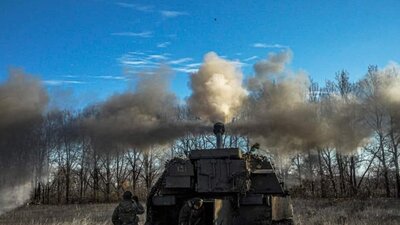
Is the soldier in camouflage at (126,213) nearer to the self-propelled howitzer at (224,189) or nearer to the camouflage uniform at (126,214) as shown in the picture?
the camouflage uniform at (126,214)

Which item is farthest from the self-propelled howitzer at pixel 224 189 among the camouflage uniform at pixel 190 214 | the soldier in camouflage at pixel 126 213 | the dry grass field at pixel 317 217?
the dry grass field at pixel 317 217

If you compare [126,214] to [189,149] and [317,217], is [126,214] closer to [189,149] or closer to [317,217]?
[317,217]

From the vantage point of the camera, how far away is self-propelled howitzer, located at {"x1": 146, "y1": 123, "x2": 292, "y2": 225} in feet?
38.2

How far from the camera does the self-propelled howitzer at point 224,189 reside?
11633 mm

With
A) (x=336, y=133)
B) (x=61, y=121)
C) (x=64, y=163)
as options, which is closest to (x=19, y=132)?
(x=61, y=121)

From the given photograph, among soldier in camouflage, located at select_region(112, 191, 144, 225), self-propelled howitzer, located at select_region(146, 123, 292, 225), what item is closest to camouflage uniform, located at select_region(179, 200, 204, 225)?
self-propelled howitzer, located at select_region(146, 123, 292, 225)

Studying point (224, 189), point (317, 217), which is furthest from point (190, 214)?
point (317, 217)

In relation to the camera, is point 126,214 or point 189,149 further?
point 189,149

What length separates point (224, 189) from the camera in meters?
11.9

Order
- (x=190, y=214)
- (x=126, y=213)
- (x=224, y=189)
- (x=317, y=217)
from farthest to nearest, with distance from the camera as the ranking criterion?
(x=317, y=217)
(x=224, y=189)
(x=126, y=213)
(x=190, y=214)

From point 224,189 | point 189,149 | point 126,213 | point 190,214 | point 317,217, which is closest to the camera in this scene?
point 190,214

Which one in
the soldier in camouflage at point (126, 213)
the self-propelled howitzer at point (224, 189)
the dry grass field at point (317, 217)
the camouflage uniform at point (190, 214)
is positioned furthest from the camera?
the dry grass field at point (317, 217)

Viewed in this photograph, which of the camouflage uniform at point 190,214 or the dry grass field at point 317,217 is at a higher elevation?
the camouflage uniform at point 190,214

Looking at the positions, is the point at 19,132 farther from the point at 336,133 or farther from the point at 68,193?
the point at 68,193
